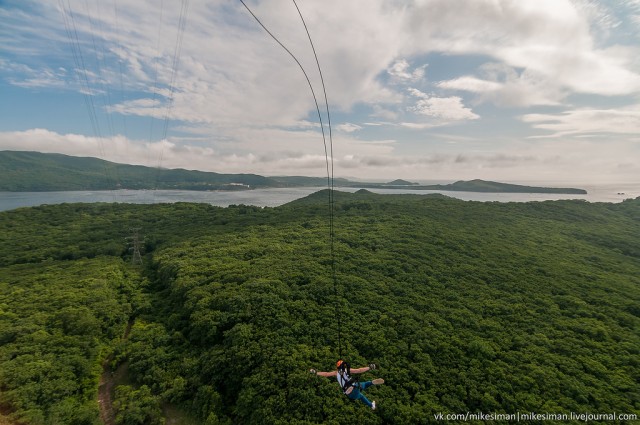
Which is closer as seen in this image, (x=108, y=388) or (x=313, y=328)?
(x=108, y=388)

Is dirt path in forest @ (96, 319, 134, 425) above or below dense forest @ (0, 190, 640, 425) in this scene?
below

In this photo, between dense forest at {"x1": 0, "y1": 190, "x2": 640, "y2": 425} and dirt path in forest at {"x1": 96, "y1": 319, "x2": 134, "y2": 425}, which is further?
dirt path in forest at {"x1": 96, "y1": 319, "x2": 134, "y2": 425}

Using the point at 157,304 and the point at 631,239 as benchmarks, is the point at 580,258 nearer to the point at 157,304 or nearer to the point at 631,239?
the point at 631,239

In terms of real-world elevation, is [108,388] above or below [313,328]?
below
